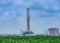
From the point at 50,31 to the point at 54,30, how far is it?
31.2 inches

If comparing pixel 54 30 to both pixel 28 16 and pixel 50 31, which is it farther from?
pixel 28 16

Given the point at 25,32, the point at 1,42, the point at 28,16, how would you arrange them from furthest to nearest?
1. the point at 25,32
2. the point at 28,16
3. the point at 1,42

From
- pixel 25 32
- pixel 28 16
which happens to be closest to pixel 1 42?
pixel 28 16

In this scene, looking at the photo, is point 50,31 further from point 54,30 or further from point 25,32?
point 25,32

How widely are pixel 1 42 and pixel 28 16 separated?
69.8 ft

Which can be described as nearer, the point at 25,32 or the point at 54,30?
the point at 54,30

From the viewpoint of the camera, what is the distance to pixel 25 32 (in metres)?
39.7

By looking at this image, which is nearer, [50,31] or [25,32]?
[50,31]

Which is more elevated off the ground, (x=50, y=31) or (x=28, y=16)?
(x=28, y=16)

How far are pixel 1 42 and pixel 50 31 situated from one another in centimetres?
2244

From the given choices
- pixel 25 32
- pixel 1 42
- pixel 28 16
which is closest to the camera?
pixel 1 42

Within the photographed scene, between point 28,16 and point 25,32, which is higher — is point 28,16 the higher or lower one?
the higher one

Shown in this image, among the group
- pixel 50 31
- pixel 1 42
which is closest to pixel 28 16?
pixel 50 31

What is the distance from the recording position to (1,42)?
1445 cm
